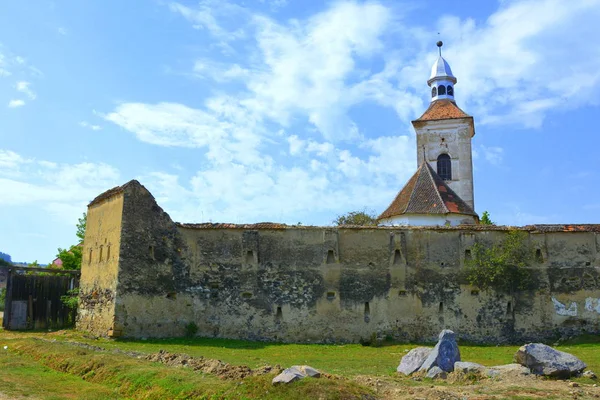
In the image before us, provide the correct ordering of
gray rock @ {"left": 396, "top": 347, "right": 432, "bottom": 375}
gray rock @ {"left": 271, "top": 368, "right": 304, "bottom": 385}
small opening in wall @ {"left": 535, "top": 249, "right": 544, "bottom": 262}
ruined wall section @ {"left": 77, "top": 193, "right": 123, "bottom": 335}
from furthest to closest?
small opening in wall @ {"left": 535, "top": 249, "right": 544, "bottom": 262}, ruined wall section @ {"left": 77, "top": 193, "right": 123, "bottom": 335}, gray rock @ {"left": 396, "top": 347, "right": 432, "bottom": 375}, gray rock @ {"left": 271, "top": 368, "right": 304, "bottom": 385}

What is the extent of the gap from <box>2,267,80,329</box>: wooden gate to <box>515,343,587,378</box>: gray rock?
706 inches

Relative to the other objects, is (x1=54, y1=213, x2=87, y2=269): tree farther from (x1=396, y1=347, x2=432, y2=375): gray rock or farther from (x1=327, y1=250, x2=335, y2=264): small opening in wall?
(x1=396, y1=347, x2=432, y2=375): gray rock

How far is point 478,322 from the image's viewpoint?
20547mm

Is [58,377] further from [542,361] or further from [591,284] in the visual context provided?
[591,284]

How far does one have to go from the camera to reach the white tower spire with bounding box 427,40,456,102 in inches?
1684

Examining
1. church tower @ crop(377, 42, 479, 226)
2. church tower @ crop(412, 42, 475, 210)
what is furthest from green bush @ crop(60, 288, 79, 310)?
church tower @ crop(412, 42, 475, 210)

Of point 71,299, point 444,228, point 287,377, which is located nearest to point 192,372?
point 287,377

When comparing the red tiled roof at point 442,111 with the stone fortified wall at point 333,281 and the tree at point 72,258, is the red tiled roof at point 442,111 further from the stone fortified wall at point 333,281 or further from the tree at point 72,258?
the tree at point 72,258

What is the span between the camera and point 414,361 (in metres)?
12.6

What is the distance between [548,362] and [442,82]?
33.9 meters

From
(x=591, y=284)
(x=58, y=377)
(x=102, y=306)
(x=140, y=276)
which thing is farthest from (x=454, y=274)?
(x=58, y=377)

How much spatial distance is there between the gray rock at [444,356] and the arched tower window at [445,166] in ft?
92.1

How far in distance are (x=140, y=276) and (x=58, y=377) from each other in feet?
24.9

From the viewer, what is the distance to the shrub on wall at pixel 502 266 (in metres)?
20.7
